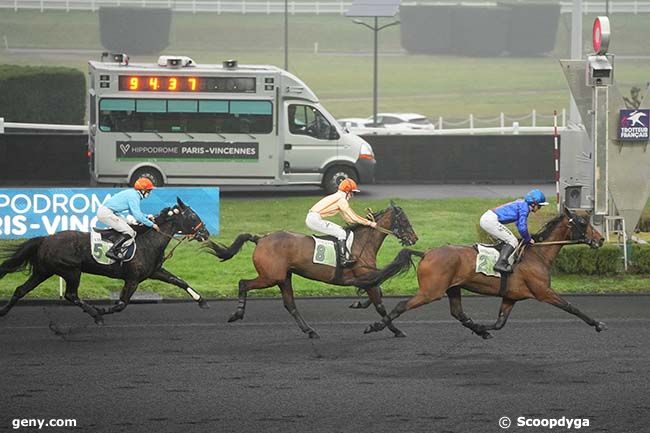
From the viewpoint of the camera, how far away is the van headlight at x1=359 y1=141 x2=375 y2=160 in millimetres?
31203

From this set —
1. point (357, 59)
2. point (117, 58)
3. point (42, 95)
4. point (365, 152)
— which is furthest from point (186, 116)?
point (357, 59)

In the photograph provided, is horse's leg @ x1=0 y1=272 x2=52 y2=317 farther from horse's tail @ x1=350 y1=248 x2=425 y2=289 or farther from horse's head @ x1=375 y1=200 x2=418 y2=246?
horse's head @ x1=375 y1=200 x2=418 y2=246

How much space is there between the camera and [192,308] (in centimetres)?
1903

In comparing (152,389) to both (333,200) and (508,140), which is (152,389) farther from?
(508,140)

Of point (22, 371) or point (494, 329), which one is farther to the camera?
point (494, 329)

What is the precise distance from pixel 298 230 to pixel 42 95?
712 inches

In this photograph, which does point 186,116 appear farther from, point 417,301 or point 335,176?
point 417,301

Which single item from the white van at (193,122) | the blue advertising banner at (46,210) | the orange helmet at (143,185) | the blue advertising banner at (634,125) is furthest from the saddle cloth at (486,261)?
the white van at (193,122)

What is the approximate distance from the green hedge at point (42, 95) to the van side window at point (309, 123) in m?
12.5

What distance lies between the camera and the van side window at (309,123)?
30859mm

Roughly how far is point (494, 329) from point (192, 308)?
15.7 feet

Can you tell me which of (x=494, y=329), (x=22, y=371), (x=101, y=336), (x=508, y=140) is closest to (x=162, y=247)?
(x=101, y=336)

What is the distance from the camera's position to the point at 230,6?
78.4 m

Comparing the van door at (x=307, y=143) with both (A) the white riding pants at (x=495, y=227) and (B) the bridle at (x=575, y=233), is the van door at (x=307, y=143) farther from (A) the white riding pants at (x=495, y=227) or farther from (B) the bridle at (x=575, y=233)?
(B) the bridle at (x=575, y=233)
